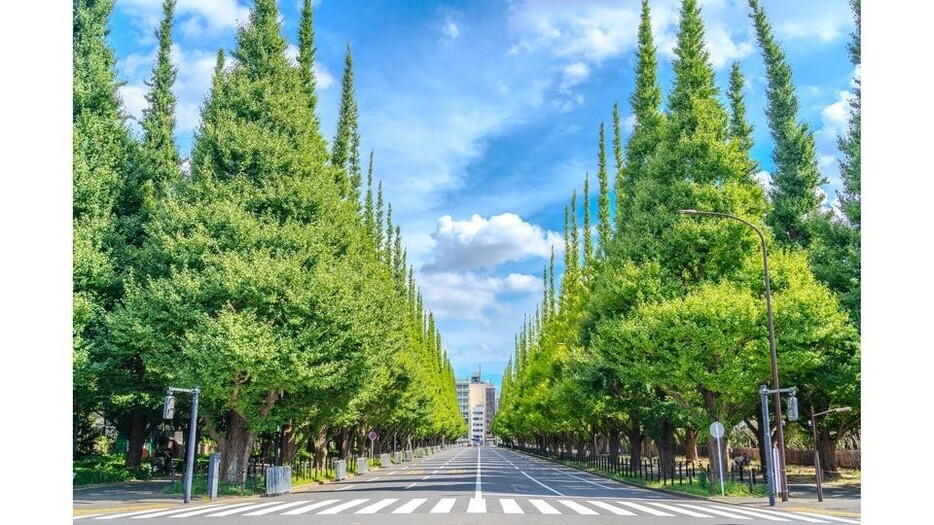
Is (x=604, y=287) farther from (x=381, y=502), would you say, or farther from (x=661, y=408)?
(x=381, y=502)

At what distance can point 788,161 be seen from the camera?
3416 cm

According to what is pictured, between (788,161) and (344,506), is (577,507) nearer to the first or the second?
(344,506)

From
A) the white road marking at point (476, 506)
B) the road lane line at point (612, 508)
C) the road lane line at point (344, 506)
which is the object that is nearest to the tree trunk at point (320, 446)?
the road lane line at point (344, 506)

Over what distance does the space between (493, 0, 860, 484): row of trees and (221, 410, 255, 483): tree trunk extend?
587 inches

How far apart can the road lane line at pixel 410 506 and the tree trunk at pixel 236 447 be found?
8134mm

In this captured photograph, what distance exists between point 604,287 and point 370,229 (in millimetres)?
21044

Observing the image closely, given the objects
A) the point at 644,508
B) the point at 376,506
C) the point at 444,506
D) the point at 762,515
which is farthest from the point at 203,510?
the point at 762,515

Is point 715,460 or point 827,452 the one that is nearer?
point 715,460

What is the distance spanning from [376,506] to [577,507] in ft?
18.8

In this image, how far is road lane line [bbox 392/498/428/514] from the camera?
16828 millimetres

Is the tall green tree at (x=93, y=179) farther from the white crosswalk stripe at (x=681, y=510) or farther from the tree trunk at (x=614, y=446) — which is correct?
the tree trunk at (x=614, y=446)

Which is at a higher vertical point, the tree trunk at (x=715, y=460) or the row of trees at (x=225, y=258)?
the row of trees at (x=225, y=258)

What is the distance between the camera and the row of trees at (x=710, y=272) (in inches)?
939

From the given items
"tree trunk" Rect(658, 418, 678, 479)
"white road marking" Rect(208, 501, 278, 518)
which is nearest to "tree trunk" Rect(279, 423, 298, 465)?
"white road marking" Rect(208, 501, 278, 518)
